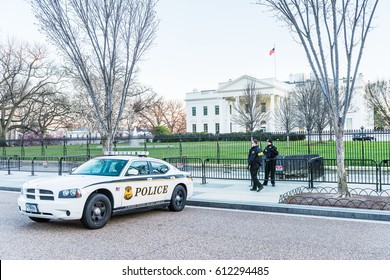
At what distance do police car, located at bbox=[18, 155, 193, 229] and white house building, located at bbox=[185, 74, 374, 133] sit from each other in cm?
5675

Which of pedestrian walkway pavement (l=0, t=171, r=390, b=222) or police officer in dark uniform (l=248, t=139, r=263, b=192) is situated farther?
police officer in dark uniform (l=248, t=139, r=263, b=192)

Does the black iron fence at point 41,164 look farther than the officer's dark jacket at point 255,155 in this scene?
Yes

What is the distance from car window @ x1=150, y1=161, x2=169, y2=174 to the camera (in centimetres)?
989

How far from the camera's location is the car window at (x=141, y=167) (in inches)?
369

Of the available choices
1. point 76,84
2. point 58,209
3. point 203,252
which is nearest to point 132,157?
point 58,209

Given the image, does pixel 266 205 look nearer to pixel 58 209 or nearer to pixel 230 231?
pixel 230 231

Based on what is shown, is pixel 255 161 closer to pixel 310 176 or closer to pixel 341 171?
pixel 310 176

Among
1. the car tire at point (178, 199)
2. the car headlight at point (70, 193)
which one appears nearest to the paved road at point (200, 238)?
the car tire at point (178, 199)

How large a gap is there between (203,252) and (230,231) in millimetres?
1715

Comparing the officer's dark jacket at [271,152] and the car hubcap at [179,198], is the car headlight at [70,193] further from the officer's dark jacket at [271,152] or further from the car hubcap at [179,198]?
the officer's dark jacket at [271,152]

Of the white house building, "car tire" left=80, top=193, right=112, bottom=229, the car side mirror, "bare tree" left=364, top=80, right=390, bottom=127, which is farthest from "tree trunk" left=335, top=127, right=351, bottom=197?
the white house building

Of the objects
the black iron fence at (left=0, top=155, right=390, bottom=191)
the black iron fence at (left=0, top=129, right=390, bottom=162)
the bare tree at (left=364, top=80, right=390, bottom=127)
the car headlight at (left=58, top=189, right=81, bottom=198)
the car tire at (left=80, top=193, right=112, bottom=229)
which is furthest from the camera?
the bare tree at (left=364, top=80, right=390, bottom=127)

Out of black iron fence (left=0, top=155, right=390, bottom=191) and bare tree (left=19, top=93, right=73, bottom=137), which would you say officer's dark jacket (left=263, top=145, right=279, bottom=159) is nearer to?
black iron fence (left=0, top=155, right=390, bottom=191)

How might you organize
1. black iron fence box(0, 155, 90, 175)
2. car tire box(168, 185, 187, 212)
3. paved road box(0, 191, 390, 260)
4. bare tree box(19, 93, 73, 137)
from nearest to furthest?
1. paved road box(0, 191, 390, 260)
2. car tire box(168, 185, 187, 212)
3. black iron fence box(0, 155, 90, 175)
4. bare tree box(19, 93, 73, 137)
